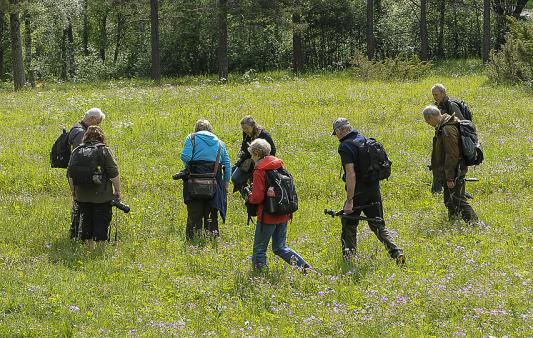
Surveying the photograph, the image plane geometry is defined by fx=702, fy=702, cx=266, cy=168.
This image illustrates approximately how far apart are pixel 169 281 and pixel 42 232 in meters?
3.22

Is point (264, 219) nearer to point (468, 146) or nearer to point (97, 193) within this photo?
point (97, 193)

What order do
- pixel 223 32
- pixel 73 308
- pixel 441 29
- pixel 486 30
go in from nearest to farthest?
pixel 73 308
pixel 223 32
pixel 486 30
pixel 441 29

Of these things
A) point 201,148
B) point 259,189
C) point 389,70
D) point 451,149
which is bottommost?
point 259,189

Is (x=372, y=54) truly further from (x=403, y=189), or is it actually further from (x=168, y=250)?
(x=168, y=250)

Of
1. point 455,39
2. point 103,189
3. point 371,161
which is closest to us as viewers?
point 371,161

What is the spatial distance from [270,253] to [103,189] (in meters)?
2.44

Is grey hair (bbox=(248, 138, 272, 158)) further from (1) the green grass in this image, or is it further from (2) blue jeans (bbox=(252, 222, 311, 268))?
(1) the green grass

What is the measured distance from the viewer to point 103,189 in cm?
957

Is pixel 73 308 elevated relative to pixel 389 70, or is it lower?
lower

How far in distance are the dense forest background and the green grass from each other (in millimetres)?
19465

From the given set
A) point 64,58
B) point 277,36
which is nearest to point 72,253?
point 277,36

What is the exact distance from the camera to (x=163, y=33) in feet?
145

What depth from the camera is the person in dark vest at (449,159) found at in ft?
33.1

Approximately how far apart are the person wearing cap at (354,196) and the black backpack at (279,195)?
77 centimetres
